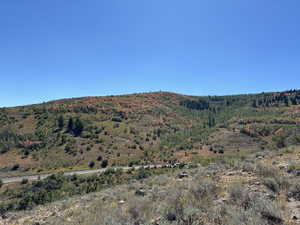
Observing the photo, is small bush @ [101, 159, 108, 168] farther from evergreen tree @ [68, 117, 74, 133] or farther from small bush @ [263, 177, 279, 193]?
small bush @ [263, 177, 279, 193]

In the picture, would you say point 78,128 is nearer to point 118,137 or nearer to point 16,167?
point 118,137

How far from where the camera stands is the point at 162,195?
241 inches

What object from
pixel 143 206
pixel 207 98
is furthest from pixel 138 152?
pixel 207 98

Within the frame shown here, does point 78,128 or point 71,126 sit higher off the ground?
point 71,126

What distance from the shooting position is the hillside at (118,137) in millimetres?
29734

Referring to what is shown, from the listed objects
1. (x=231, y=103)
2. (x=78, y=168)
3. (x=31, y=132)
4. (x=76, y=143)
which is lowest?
(x=78, y=168)

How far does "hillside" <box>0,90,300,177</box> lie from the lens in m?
29.7

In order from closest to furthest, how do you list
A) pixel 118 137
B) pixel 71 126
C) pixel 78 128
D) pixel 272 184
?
pixel 272 184, pixel 118 137, pixel 78 128, pixel 71 126

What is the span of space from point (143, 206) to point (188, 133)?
4372 cm

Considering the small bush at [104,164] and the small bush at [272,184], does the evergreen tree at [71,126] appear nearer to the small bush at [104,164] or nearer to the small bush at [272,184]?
the small bush at [104,164]

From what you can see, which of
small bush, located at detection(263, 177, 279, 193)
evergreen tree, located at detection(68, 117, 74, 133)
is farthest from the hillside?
small bush, located at detection(263, 177, 279, 193)

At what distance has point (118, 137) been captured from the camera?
41.4m

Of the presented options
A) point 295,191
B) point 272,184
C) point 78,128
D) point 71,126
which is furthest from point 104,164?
point 295,191

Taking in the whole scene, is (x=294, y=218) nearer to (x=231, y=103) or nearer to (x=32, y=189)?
(x=32, y=189)
